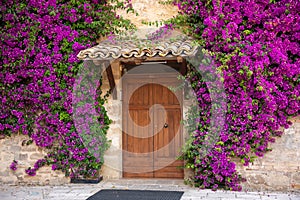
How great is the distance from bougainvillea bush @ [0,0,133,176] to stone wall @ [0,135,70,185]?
0.12 meters

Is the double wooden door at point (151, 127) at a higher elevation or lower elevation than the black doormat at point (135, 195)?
higher

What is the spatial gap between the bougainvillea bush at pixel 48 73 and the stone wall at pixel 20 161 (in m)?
0.12

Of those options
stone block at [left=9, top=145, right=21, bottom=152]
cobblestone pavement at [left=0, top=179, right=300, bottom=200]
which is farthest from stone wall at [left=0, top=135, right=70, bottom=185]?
cobblestone pavement at [left=0, top=179, right=300, bottom=200]

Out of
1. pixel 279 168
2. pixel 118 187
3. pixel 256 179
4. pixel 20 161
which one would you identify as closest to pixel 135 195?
pixel 118 187

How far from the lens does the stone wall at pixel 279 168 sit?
5301 mm

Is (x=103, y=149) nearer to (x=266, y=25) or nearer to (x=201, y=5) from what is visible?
(x=201, y=5)

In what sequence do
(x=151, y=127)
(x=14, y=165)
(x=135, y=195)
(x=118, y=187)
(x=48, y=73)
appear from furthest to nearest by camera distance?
1. (x=151, y=127)
2. (x=14, y=165)
3. (x=48, y=73)
4. (x=118, y=187)
5. (x=135, y=195)

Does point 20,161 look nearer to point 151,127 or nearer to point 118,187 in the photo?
point 118,187

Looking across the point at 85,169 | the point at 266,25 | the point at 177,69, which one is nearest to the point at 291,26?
the point at 266,25

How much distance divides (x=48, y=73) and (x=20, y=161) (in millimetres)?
1767

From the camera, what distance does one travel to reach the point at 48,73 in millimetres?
6023

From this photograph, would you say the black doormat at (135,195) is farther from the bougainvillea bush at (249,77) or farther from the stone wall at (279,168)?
the stone wall at (279,168)

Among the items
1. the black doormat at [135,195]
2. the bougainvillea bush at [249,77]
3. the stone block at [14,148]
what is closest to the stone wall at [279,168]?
the bougainvillea bush at [249,77]

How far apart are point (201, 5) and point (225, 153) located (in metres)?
2.59
